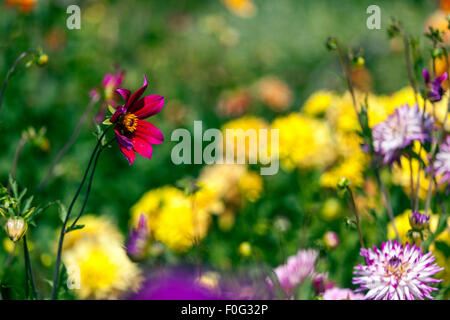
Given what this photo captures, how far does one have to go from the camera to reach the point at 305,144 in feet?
5.46

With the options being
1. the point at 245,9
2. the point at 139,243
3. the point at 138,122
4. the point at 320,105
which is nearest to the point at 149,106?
the point at 138,122

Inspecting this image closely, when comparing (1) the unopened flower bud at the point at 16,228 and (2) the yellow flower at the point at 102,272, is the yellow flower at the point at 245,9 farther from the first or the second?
(1) the unopened flower bud at the point at 16,228

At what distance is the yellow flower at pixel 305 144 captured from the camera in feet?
5.31

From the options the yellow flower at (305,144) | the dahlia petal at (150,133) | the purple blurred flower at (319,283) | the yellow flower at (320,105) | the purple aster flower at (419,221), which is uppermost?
the yellow flower at (320,105)

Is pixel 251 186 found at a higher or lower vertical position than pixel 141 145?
higher

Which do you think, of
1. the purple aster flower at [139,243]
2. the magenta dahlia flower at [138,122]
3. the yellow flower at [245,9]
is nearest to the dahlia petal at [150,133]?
the magenta dahlia flower at [138,122]

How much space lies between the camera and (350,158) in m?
1.55

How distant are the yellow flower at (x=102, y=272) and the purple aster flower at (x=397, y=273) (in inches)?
21.8

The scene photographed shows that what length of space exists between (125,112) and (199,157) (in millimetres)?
1512

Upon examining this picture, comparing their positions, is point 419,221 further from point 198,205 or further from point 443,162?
point 198,205

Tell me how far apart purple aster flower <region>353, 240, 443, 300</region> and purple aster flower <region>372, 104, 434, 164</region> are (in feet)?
0.76

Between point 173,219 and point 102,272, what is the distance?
0.27 meters
